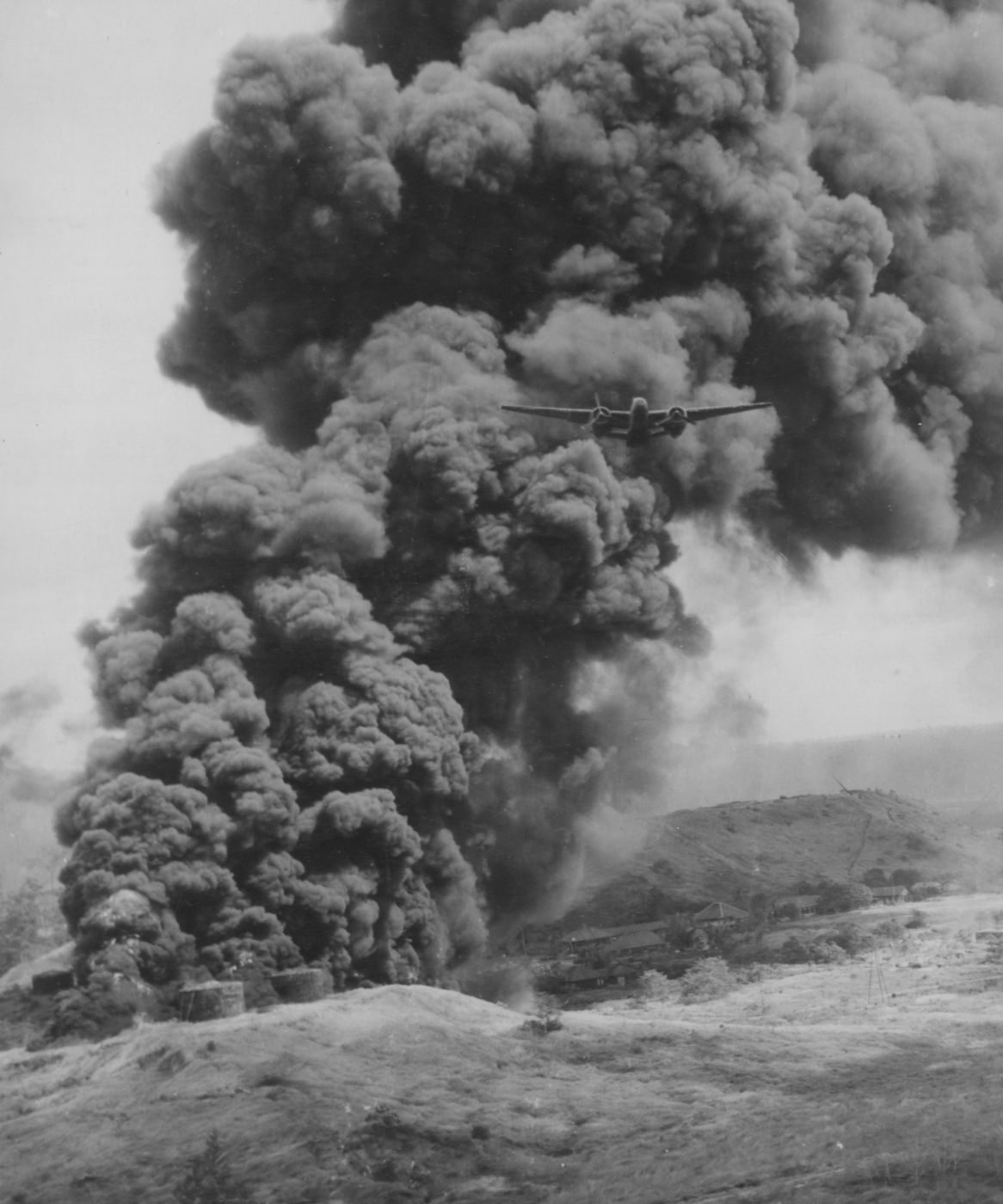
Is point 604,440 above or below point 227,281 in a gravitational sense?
below

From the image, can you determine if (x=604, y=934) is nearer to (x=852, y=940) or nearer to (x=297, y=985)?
(x=852, y=940)

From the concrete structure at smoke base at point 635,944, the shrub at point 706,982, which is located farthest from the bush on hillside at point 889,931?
the concrete structure at smoke base at point 635,944

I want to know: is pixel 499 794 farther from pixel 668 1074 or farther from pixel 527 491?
pixel 668 1074

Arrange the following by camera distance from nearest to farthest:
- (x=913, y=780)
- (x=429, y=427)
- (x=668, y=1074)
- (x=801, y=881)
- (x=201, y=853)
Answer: (x=668, y=1074)
(x=201, y=853)
(x=429, y=427)
(x=801, y=881)
(x=913, y=780)

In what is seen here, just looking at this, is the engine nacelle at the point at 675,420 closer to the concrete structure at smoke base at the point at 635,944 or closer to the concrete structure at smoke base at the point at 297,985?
the concrete structure at smoke base at the point at 297,985

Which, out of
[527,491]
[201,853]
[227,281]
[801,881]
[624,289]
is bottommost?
[801,881]

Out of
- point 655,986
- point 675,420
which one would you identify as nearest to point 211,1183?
point 675,420

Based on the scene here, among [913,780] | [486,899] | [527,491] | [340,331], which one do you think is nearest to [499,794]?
[486,899]
